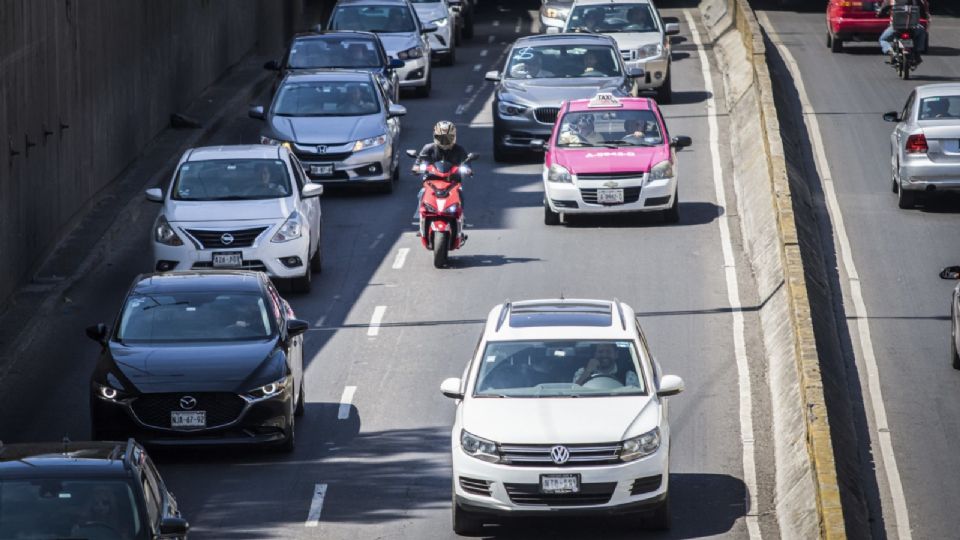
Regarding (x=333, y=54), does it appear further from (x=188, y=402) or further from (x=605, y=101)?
(x=188, y=402)

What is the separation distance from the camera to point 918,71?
132 ft

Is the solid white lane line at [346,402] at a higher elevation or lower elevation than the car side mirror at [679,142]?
higher

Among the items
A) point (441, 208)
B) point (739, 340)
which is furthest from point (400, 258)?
point (739, 340)

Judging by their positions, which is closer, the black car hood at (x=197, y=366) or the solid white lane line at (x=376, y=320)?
the black car hood at (x=197, y=366)

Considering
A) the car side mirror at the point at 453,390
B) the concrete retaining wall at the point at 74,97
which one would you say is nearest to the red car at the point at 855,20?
the concrete retaining wall at the point at 74,97

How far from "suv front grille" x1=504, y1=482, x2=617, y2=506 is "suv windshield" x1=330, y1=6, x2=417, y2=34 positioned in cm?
2666

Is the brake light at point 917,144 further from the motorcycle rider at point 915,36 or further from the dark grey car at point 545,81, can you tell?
the motorcycle rider at point 915,36

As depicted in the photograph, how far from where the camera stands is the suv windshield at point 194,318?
1733 centimetres

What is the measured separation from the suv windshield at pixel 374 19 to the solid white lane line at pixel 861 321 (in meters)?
8.16

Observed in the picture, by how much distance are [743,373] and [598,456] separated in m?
5.91

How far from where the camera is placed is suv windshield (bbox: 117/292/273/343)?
17328mm

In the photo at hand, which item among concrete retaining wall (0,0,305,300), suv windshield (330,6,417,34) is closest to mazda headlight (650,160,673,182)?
concrete retaining wall (0,0,305,300)

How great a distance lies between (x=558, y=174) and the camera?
26922 mm

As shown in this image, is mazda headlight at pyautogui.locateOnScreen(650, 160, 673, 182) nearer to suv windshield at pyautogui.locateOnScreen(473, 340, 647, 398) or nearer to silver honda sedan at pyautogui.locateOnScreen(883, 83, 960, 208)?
silver honda sedan at pyautogui.locateOnScreen(883, 83, 960, 208)
